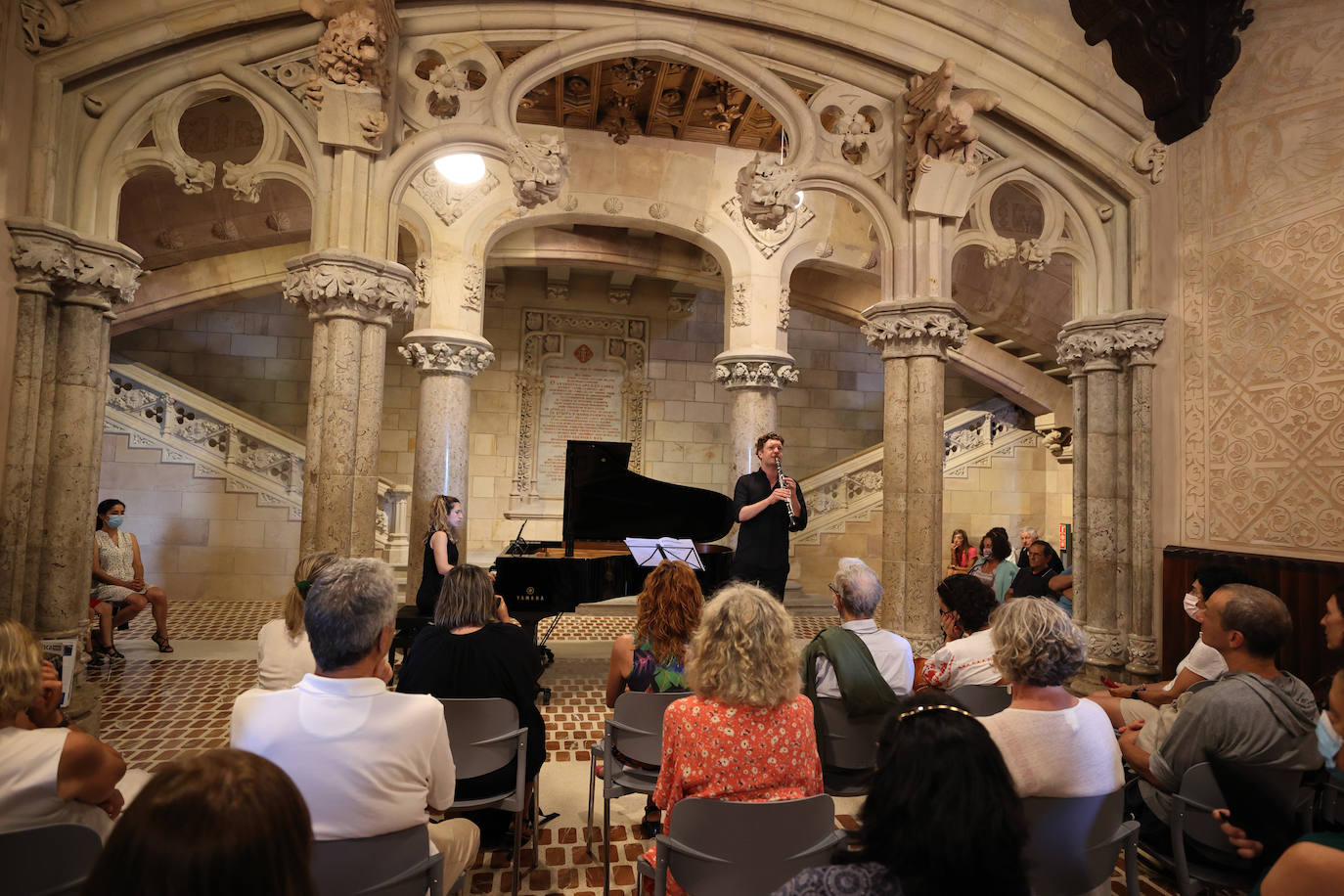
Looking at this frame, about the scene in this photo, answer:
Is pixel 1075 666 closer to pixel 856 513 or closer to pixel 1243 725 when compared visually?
pixel 1243 725

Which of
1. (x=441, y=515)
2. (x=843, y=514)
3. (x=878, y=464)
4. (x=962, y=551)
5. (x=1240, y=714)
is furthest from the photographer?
(x=878, y=464)

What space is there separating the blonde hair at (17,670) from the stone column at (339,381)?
254 centimetres

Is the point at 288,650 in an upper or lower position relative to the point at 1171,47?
lower

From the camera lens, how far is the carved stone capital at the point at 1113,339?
4.96 metres

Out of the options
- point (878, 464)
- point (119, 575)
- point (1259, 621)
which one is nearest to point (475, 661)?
point (1259, 621)

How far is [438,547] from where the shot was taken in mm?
4207

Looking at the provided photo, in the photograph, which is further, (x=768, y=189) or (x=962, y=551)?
(x=962, y=551)

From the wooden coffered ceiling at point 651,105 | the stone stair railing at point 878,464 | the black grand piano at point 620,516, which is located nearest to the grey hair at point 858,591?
the black grand piano at point 620,516

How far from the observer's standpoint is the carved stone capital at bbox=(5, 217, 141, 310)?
3598mm

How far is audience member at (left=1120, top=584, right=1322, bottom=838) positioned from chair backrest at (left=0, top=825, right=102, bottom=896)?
2537 millimetres

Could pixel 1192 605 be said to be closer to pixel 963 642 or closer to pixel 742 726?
pixel 963 642

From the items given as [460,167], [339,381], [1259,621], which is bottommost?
[1259,621]

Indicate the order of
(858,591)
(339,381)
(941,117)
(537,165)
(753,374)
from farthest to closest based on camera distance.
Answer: (753,374)
(941,117)
(537,165)
(339,381)
(858,591)

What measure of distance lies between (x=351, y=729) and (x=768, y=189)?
4.24m
